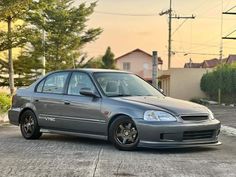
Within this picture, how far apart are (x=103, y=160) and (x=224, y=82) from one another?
37.9m

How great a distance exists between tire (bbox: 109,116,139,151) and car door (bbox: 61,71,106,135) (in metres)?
0.29

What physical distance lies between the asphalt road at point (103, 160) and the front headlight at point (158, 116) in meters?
0.58

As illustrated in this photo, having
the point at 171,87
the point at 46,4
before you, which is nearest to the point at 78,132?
the point at 46,4

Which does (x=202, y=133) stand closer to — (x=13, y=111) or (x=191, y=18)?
(x=13, y=111)

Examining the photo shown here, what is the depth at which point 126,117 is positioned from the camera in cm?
1016

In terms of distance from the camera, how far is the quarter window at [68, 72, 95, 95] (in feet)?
36.7

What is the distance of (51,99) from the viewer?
459 inches

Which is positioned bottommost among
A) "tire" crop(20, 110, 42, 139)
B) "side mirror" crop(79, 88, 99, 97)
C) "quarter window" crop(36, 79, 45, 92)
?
"tire" crop(20, 110, 42, 139)

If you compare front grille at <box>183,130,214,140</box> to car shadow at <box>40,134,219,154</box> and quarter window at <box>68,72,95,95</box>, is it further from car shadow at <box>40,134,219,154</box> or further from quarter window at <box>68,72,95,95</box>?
quarter window at <box>68,72,95,95</box>

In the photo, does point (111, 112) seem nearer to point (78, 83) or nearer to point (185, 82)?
point (78, 83)

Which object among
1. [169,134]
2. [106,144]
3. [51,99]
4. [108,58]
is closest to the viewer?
[169,134]

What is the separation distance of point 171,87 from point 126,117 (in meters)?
42.2

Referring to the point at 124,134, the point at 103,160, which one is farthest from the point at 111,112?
the point at 103,160

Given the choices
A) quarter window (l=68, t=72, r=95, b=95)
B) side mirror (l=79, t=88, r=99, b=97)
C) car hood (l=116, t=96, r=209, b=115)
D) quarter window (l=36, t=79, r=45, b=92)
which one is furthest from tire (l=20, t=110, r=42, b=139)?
car hood (l=116, t=96, r=209, b=115)
